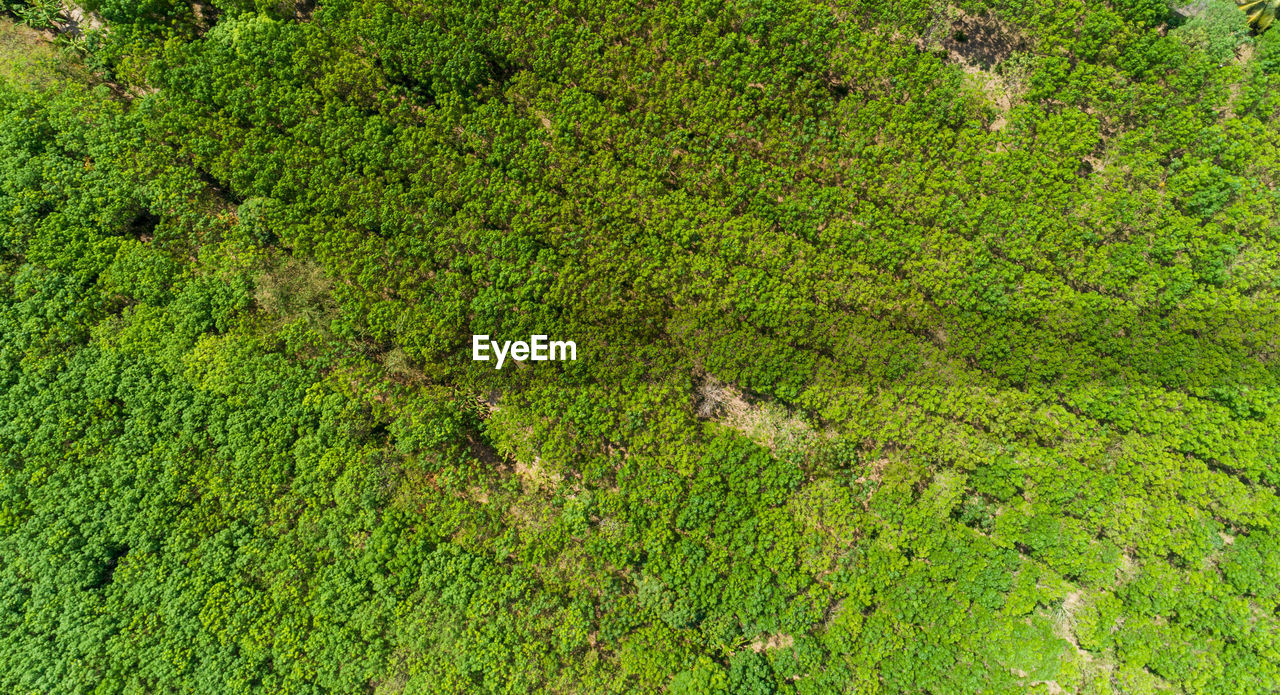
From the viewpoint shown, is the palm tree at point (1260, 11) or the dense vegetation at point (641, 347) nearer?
the dense vegetation at point (641, 347)

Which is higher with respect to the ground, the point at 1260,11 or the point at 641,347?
the point at 1260,11

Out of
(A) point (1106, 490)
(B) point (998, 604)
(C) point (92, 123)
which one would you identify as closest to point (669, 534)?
(B) point (998, 604)

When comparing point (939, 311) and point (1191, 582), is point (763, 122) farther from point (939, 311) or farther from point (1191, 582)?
point (1191, 582)

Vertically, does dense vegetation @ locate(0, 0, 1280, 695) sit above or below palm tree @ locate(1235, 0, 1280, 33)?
below

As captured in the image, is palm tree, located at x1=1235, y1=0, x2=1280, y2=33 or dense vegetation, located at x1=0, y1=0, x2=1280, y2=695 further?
palm tree, located at x1=1235, y1=0, x2=1280, y2=33
